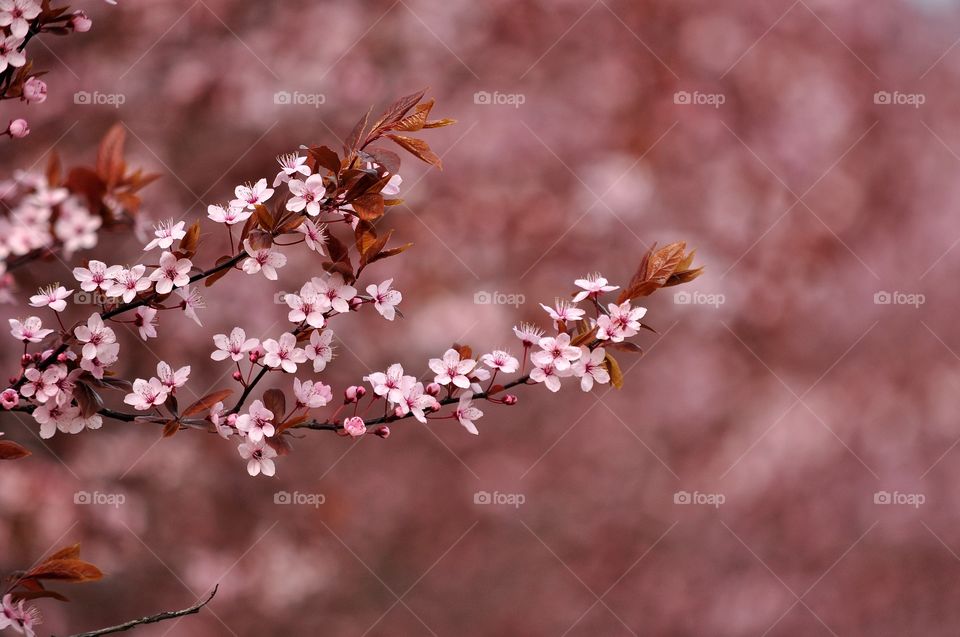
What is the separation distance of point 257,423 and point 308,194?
0.21 meters

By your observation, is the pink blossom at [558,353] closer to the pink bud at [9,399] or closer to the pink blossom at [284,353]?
the pink blossom at [284,353]

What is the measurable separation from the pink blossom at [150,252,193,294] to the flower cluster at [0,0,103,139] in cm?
20

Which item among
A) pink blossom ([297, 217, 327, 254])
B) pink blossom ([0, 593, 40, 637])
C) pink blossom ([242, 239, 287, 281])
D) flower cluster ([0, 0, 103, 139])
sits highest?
flower cluster ([0, 0, 103, 139])

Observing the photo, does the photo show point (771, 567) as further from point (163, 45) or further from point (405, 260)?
point (163, 45)

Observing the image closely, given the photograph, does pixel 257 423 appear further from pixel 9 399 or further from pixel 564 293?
pixel 564 293

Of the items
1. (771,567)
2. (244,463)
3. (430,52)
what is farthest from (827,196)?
(244,463)

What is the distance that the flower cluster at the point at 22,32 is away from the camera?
621 mm

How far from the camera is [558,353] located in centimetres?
69

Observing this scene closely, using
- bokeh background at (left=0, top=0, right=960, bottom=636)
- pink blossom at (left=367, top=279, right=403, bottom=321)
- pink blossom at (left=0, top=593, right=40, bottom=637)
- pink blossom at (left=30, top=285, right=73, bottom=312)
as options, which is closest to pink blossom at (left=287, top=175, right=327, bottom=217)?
pink blossom at (left=367, top=279, right=403, bottom=321)

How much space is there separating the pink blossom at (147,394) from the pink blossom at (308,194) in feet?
0.69

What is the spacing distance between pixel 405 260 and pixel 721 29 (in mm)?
888

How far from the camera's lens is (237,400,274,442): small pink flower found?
67cm

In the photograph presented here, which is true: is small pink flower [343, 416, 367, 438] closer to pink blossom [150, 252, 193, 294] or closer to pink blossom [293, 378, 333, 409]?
pink blossom [293, 378, 333, 409]

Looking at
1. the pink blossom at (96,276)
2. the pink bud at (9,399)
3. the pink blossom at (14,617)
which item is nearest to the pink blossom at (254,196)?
the pink blossom at (96,276)
